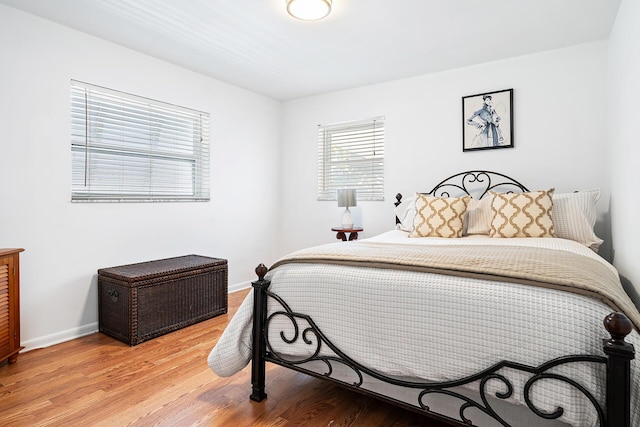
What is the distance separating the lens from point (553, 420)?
1.20 m

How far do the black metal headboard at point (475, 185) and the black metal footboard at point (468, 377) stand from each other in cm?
225

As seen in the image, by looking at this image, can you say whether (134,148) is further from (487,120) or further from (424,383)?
(487,120)

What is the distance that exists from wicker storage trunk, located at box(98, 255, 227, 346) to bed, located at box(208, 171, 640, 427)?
3.78 feet

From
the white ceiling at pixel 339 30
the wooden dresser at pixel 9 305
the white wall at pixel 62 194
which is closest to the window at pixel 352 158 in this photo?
the white ceiling at pixel 339 30

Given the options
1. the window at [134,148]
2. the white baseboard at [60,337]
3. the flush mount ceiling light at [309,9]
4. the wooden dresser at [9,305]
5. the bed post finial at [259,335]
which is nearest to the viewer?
the bed post finial at [259,335]

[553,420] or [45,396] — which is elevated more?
[553,420]

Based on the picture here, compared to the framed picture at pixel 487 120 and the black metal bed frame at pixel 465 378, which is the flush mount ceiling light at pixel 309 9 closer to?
the black metal bed frame at pixel 465 378

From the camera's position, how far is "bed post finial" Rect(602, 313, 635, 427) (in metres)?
0.98

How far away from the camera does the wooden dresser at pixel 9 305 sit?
2.14 meters

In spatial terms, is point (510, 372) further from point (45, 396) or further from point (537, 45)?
point (537, 45)

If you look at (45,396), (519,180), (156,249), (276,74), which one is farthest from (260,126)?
(45,396)

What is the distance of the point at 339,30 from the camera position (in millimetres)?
2738

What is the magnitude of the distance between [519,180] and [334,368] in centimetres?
258

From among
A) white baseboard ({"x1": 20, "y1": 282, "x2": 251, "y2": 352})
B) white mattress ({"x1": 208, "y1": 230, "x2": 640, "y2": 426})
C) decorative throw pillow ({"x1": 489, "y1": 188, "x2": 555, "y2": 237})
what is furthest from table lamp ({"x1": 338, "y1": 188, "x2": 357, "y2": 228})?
white baseboard ({"x1": 20, "y1": 282, "x2": 251, "y2": 352})
